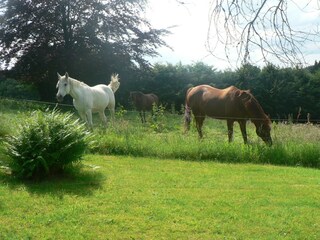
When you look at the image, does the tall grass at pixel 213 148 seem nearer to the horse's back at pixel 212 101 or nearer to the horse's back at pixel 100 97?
the horse's back at pixel 212 101

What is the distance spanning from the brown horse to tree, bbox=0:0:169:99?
1239cm

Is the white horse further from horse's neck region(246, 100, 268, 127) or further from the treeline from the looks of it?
the treeline

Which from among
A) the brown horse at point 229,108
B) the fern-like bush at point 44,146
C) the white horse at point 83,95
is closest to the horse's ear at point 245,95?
the brown horse at point 229,108

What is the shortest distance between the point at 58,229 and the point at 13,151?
2247 mm

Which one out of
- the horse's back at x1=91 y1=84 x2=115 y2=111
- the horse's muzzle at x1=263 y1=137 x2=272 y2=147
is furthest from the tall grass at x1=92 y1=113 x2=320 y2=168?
the horse's back at x1=91 y1=84 x2=115 y2=111

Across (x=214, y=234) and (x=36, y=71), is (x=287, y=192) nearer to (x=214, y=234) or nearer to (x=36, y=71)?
(x=214, y=234)

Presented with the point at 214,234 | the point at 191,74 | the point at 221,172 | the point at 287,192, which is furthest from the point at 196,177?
the point at 191,74

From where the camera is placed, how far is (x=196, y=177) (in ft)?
22.7

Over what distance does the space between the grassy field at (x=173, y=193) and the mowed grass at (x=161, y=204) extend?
11mm

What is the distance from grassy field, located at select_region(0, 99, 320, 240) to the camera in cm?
445

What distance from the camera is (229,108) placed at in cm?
1086

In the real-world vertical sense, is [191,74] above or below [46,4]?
below

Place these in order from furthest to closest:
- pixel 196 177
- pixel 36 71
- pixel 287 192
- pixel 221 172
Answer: pixel 36 71, pixel 221 172, pixel 196 177, pixel 287 192

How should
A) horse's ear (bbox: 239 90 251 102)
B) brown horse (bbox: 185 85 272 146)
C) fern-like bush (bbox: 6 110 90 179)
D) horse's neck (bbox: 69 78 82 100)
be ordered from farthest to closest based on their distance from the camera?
horse's neck (bbox: 69 78 82 100), horse's ear (bbox: 239 90 251 102), brown horse (bbox: 185 85 272 146), fern-like bush (bbox: 6 110 90 179)
